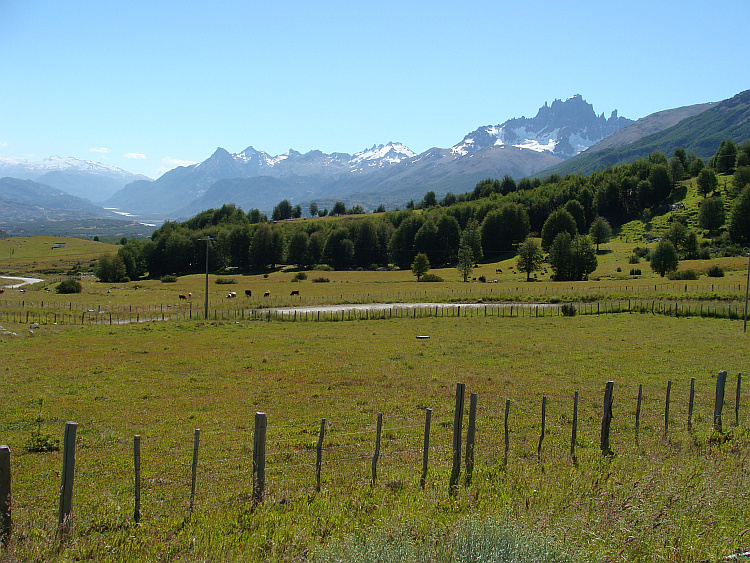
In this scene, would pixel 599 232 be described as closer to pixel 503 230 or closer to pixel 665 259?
pixel 503 230

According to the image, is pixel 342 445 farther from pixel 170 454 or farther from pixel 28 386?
pixel 28 386

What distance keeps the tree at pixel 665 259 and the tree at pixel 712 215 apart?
5334 cm

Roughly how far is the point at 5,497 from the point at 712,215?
165m

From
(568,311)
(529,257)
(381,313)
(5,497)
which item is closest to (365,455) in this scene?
(5,497)

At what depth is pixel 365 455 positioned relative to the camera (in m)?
13.8

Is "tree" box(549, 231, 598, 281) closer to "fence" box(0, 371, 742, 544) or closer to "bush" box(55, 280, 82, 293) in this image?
"bush" box(55, 280, 82, 293)

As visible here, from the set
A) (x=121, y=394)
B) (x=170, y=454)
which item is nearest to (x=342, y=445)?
(x=170, y=454)

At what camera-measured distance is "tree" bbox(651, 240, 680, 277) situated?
3880 inches

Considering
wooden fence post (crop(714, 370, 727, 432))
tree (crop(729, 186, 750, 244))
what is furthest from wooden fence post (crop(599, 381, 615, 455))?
tree (crop(729, 186, 750, 244))

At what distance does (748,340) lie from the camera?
3922cm

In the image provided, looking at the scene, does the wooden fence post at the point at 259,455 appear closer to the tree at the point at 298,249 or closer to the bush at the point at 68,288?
the bush at the point at 68,288

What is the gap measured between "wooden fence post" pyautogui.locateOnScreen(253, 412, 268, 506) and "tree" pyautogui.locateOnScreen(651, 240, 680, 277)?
106m

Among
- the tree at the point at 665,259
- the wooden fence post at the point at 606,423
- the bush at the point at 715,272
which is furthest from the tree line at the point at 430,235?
the wooden fence post at the point at 606,423

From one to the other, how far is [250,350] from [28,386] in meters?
14.1
